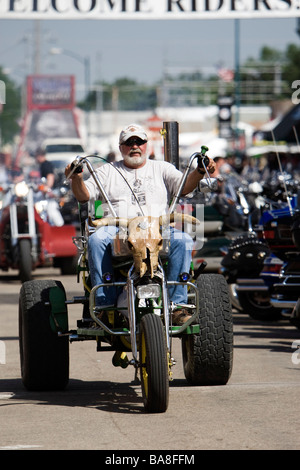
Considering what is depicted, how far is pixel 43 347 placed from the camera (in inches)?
337

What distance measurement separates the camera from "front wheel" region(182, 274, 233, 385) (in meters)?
8.38

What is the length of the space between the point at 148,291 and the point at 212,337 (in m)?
0.90

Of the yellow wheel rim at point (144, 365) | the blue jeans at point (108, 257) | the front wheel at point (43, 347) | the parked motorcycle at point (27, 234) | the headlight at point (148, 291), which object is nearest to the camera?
the yellow wheel rim at point (144, 365)

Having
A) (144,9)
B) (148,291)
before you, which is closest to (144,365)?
(148,291)

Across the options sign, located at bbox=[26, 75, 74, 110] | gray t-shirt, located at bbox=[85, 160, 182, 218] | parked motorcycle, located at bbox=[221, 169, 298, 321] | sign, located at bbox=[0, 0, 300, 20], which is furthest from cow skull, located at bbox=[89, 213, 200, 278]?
sign, located at bbox=[26, 75, 74, 110]

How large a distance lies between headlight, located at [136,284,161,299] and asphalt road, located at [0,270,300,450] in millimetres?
731

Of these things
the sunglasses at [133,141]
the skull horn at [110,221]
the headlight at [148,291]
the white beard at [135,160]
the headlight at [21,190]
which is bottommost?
the headlight at [21,190]

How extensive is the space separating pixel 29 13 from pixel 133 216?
18.2 feet

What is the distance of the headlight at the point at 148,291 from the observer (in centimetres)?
766

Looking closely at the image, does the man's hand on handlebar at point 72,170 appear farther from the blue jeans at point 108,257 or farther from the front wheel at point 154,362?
the front wheel at point 154,362

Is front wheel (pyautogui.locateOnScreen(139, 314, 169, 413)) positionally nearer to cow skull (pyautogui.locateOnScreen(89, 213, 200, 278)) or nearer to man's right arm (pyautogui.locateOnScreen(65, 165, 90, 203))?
cow skull (pyautogui.locateOnScreen(89, 213, 200, 278))

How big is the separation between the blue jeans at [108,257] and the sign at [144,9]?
5.66 meters

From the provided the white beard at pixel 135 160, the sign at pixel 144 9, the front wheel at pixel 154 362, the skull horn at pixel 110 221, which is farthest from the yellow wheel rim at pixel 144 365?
the sign at pixel 144 9

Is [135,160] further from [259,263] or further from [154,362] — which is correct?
[259,263]
